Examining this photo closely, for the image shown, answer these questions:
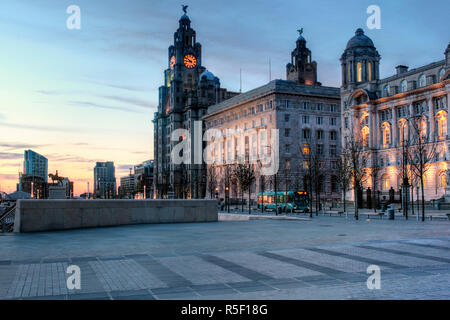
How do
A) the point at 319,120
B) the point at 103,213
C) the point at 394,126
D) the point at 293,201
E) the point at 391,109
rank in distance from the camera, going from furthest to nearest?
1. the point at 319,120
2. the point at 391,109
3. the point at 394,126
4. the point at 293,201
5. the point at 103,213

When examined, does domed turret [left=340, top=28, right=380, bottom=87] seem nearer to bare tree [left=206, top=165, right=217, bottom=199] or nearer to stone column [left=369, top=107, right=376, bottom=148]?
stone column [left=369, top=107, right=376, bottom=148]

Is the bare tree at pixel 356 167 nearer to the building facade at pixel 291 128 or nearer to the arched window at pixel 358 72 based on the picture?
the building facade at pixel 291 128

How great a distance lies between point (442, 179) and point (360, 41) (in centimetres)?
3328

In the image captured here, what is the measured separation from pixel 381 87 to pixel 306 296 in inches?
Result: 3481

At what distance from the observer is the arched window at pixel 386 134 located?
88.6 meters

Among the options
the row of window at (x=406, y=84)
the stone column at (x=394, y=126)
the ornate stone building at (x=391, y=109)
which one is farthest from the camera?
the stone column at (x=394, y=126)

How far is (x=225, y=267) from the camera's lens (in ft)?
39.1

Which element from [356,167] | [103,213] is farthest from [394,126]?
[103,213]

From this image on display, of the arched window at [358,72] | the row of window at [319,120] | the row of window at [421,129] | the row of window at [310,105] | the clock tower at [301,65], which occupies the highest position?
the clock tower at [301,65]

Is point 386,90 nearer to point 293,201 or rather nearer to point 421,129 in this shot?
point 421,129

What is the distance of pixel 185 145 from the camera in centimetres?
14525

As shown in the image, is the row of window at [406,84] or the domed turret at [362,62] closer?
the row of window at [406,84]

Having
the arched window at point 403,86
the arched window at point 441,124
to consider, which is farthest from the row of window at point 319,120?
the arched window at point 441,124

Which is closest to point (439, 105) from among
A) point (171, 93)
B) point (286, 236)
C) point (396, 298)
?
point (286, 236)
